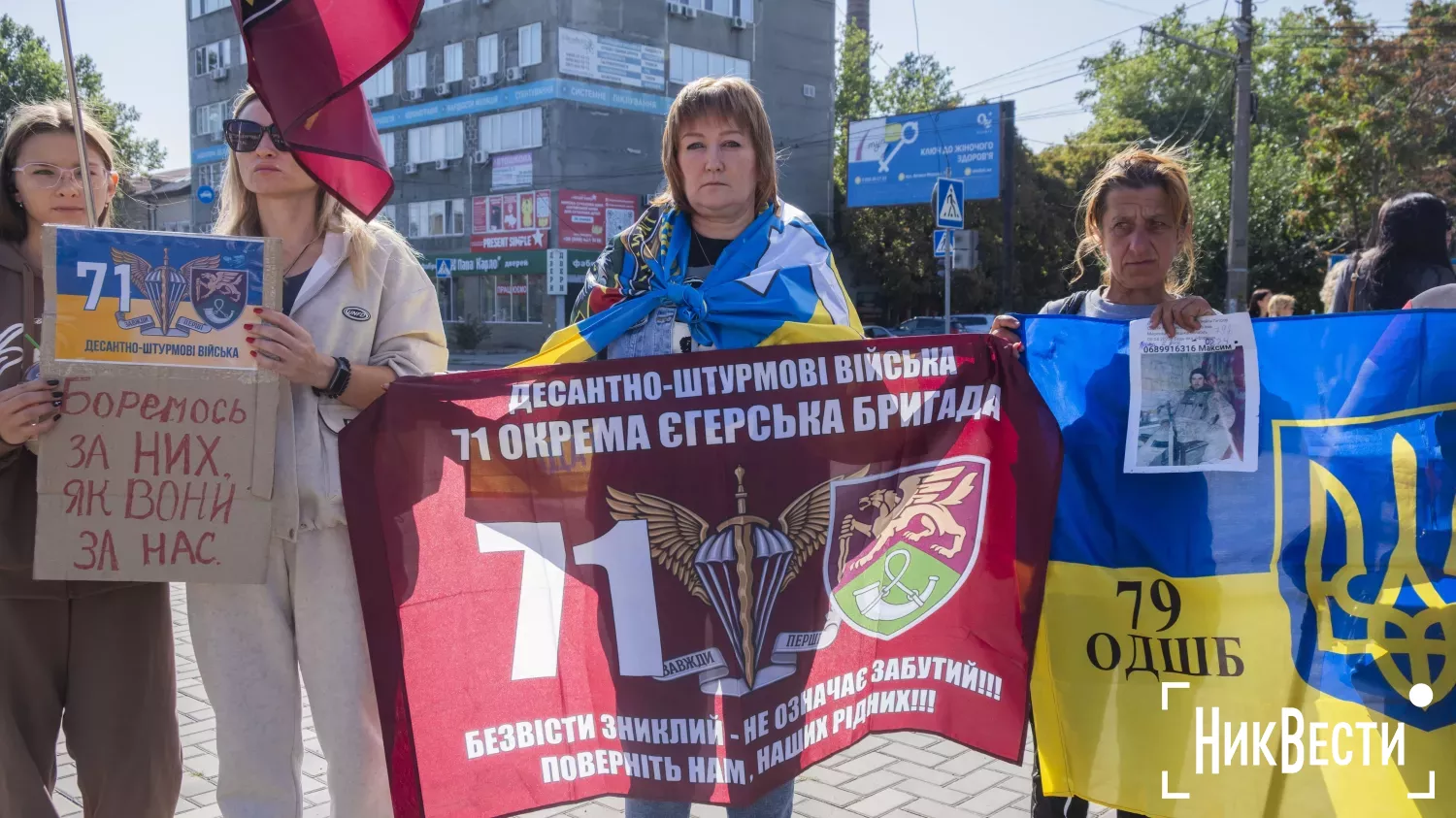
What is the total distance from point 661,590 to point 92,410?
4.61 ft

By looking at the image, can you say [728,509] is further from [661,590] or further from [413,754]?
[413,754]

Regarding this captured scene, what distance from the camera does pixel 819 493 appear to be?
2.79 metres

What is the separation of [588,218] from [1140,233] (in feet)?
119

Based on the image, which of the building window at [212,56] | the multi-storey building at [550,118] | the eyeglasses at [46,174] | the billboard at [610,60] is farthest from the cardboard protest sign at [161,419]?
the building window at [212,56]

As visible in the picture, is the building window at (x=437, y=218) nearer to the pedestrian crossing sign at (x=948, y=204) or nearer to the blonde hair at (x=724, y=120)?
the pedestrian crossing sign at (x=948, y=204)

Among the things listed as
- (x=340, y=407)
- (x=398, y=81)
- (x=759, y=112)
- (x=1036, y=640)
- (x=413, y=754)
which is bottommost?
(x=413, y=754)

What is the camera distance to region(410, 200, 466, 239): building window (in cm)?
4212

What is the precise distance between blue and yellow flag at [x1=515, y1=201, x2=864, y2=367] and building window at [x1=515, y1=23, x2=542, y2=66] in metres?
37.7

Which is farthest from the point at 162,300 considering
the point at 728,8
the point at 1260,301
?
the point at 728,8

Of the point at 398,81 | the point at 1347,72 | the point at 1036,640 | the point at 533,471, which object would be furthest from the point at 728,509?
the point at 398,81

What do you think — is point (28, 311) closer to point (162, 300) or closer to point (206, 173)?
point (162, 300)

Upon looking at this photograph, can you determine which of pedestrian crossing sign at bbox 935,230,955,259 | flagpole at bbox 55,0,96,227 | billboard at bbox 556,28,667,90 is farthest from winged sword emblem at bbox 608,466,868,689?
billboard at bbox 556,28,667,90

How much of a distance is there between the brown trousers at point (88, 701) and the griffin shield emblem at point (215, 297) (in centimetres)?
82

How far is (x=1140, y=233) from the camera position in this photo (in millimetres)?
2939
